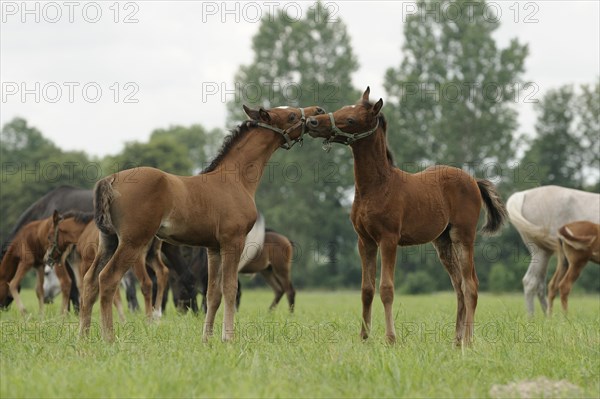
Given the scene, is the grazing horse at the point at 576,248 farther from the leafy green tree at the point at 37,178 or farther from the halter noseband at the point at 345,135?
the leafy green tree at the point at 37,178

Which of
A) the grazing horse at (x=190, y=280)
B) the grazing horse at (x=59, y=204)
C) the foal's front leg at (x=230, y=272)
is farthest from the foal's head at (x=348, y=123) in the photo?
the grazing horse at (x=59, y=204)

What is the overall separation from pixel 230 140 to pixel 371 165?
168cm

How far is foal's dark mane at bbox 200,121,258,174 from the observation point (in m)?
8.44

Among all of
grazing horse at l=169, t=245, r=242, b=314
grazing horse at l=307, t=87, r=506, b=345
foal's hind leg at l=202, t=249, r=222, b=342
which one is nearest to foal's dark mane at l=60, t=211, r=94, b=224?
grazing horse at l=169, t=245, r=242, b=314

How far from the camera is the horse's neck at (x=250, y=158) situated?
8.32 m

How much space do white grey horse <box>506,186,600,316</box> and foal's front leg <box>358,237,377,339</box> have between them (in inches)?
291

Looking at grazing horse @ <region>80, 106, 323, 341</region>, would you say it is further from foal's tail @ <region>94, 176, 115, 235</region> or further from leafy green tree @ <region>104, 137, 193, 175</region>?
leafy green tree @ <region>104, 137, 193, 175</region>

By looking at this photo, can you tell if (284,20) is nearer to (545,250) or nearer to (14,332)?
(545,250)

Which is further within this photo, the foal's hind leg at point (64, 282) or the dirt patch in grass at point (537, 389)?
the foal's hind leg at point (64, 282)

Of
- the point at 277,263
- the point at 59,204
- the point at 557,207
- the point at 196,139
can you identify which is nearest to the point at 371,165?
the point at 277,263

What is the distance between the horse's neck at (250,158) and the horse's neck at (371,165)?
3.52 feet

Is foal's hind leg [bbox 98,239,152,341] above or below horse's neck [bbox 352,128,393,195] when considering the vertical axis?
below

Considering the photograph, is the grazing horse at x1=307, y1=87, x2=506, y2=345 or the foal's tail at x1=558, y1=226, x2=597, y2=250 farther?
the foal's tail at x1=558, y1=226, x2=597, y2=250

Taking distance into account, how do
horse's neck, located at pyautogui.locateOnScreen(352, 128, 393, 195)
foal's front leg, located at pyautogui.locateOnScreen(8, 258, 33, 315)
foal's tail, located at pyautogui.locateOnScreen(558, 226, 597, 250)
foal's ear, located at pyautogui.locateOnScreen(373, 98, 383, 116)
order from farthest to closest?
foal's front leg, located at pyautogui.locateOnScreen(8, 258, 33, 315), foal's tail, located at pyautogui.locateOnScreen(558, 226, 597, 250), horse's neck, located at pyautogui.locateOnScreen(352, 128, 393, 195), foal's ear, located at pyautogui.locateOnScreen(373, 98, 383, 116)
